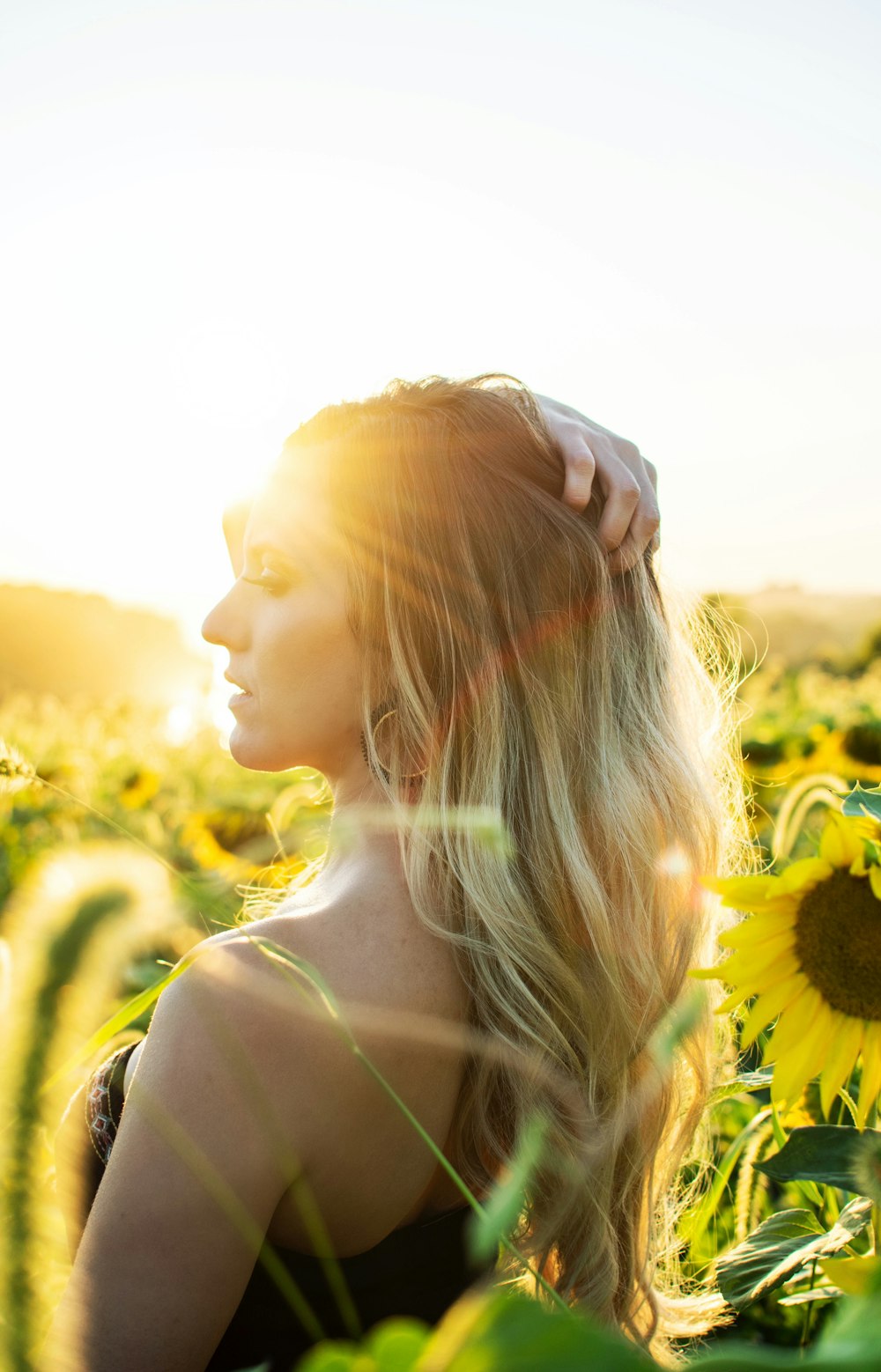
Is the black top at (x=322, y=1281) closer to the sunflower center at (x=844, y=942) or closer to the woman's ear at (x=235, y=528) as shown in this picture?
the sunflower center at (x=844, y=942)

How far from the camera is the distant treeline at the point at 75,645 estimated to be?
11391mm

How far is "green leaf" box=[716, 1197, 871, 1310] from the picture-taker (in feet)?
3.10

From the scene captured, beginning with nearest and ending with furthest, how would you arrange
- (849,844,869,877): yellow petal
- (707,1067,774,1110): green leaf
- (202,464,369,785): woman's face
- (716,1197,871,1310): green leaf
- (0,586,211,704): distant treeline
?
(849,844,869,877): yellow petal < (716,1197,871,1310): green leaf < (707,1067,774,1110): green leaf < (202,464,369,785): woman's face < (0,586,211,704): distant treeline

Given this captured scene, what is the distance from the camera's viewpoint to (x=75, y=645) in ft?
44.2

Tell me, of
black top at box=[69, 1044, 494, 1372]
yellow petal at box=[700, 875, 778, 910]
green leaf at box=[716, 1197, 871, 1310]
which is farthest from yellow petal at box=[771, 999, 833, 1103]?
black top at box=[69, 1044, 494, 1372]

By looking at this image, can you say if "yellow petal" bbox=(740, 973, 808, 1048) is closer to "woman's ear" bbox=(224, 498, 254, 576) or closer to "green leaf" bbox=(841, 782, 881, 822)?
"green leaf" bbox=(841, 782, 881, 822)

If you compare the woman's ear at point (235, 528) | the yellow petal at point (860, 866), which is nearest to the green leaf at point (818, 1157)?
the yellow petal at point (860, 866)

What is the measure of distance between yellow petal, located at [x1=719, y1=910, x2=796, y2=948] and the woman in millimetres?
717

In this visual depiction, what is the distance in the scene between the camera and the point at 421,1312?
1.73 meters

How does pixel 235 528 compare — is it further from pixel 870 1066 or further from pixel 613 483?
pixel 870 1066

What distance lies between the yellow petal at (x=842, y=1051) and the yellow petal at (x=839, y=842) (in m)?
0.14

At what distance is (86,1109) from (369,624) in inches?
40.9

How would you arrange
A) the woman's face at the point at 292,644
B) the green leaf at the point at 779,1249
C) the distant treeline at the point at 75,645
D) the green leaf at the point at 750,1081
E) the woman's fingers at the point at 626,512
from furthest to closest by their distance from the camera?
the distant treeline at the point at 75,645, the woman's fingers at the point at 626,512, the woman's face at the point at 292,644, the green leaf at the point at 750,1081, the green leaf at the point at 779,1249

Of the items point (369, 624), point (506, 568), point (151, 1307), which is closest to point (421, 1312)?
point (151, 1307)
